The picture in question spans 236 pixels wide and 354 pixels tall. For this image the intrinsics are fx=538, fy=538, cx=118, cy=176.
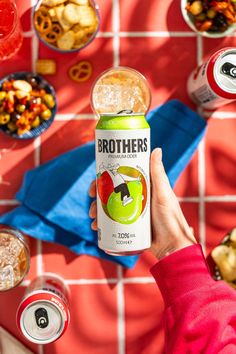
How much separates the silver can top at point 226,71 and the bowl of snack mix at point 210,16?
160mm

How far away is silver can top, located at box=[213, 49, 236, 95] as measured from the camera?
3.36 feet

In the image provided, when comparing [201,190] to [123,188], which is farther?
[201,190]

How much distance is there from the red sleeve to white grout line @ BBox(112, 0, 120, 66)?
0.48 metres

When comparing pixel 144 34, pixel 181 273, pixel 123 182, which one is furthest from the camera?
pixel 144 34

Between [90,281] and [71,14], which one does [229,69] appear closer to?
[71,14]

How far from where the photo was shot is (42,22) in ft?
Result: 3.81

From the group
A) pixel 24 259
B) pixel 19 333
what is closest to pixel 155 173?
pixel 24 259

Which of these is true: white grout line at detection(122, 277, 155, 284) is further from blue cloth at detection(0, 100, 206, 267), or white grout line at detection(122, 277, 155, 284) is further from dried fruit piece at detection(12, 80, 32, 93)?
dried fruit piece at detection(12, 80, 32, 93)

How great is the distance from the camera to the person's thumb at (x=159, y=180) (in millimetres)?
1015

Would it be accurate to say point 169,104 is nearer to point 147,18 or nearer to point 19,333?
point 147,18

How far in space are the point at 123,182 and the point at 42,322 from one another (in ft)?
1.26

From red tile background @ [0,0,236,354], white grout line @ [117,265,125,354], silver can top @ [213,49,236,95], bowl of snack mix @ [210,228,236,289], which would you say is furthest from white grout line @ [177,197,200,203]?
silver can top @ [213,49,236,95]

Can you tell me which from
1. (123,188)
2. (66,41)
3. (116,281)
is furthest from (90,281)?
(66,41)

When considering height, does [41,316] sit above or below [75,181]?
below
